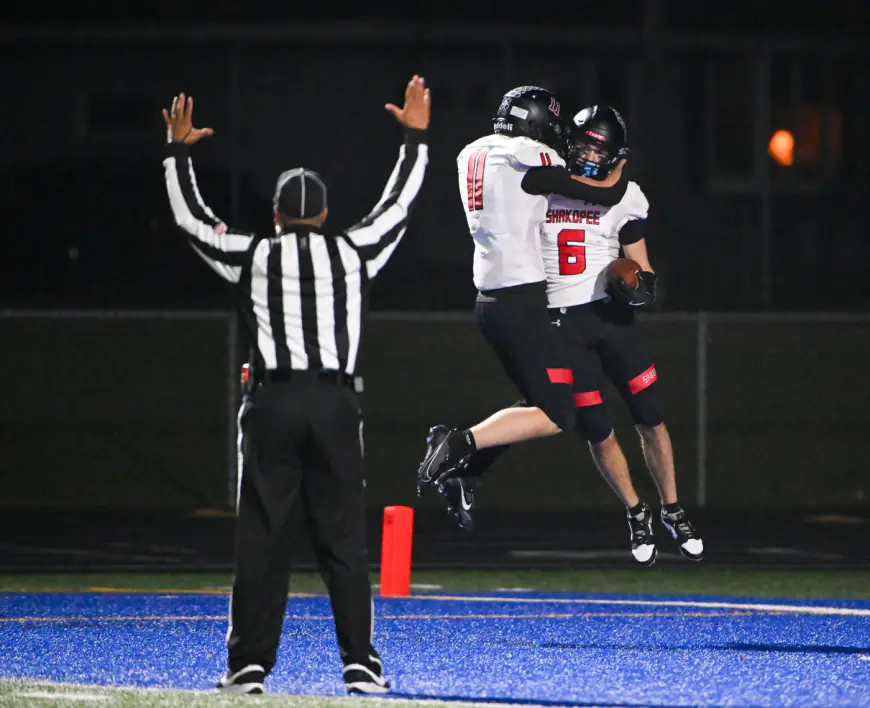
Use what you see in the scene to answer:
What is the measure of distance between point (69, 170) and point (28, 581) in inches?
765

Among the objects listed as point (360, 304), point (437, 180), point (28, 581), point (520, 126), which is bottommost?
point (28, 581)

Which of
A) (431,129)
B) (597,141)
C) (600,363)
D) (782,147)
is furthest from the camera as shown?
(782,147)

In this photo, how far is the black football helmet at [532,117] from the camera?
10.4m

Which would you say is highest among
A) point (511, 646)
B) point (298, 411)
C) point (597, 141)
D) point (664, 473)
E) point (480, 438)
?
point (597, 141)

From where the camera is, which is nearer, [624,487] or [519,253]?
[519,253]

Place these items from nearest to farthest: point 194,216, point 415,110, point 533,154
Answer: point 194,216, point 415,110, point 533,154

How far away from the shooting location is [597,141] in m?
10.6

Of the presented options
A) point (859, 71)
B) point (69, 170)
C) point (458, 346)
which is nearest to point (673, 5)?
point (859, 71)

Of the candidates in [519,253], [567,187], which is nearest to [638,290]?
[519,253]

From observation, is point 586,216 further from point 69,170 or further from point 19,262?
point 69,170

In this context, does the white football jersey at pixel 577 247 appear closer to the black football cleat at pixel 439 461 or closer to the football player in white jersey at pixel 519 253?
the football player in white jersey at pixel 519 253

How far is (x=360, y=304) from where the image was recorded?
8.41 meters

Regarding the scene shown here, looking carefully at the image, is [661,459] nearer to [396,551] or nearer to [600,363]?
[600,363]

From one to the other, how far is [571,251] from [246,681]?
11.6 feet
